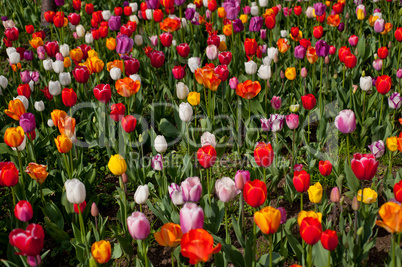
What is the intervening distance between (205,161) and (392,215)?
3.15ft

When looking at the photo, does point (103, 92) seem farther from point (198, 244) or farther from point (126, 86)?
point (198, 244)

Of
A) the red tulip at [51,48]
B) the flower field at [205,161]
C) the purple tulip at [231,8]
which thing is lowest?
the flower field at [205,161]

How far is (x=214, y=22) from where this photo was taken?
580 centimetres

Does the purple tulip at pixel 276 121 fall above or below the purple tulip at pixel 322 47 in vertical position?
below

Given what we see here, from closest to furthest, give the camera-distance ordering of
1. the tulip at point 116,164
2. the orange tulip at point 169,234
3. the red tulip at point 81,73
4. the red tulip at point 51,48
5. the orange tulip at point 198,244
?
1. the orange tulip at point 198,244
2. the orange tulip at point 169,234
3. the tulip at point 116,164
4. the red tulip at point 81,73
5. the red tulip at point 51,48

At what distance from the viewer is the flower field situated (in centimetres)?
220

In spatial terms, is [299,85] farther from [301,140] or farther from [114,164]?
[114,164]

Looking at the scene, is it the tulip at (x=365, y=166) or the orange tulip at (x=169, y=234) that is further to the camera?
the tulip at (x=365, y=166)

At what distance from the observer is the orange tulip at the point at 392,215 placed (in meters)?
1.78

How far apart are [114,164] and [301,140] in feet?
4.93

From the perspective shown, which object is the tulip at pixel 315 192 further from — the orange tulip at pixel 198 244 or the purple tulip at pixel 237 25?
the purple tulip at pixel 237 25

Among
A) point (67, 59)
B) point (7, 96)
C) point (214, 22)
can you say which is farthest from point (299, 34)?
point (7, 96)

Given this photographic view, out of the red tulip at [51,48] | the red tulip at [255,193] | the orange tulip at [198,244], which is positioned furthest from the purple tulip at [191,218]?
the red tulip at [51,48]

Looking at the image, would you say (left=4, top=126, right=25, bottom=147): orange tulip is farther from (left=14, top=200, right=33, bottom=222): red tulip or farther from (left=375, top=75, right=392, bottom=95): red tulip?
(left=375, top=75, right=392, bottom=95): red tulip
